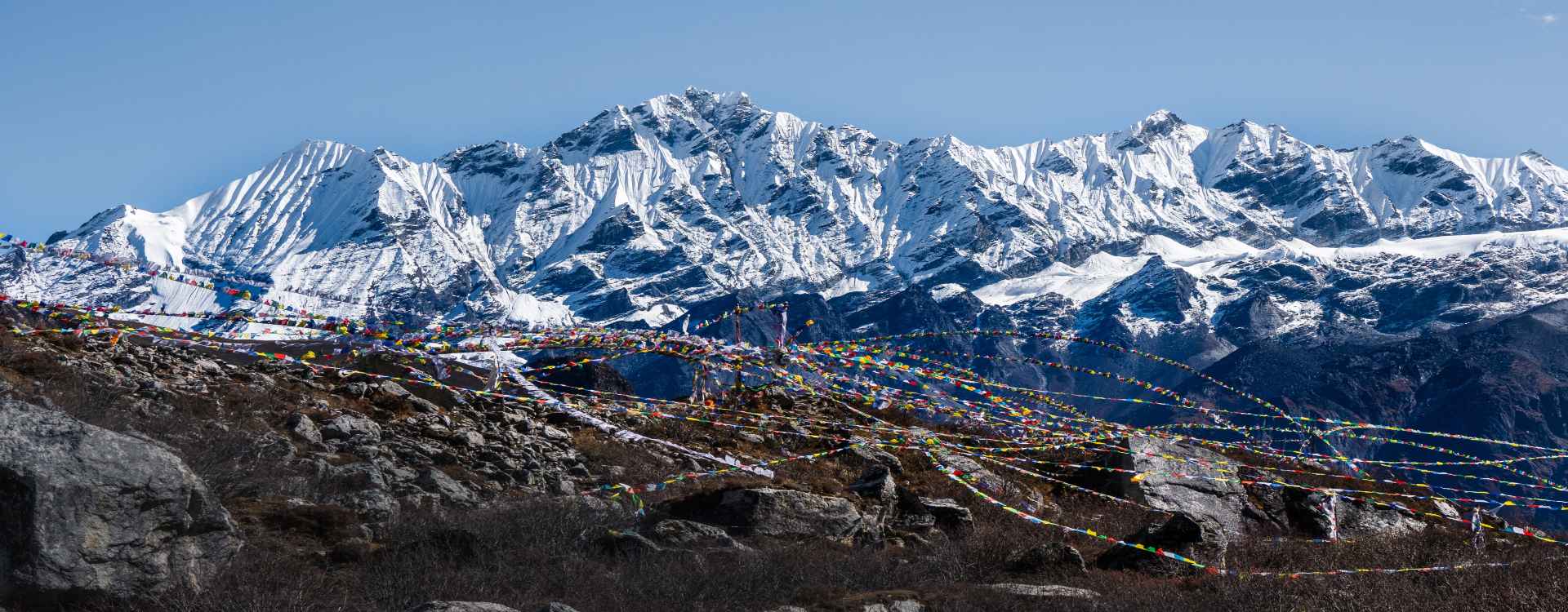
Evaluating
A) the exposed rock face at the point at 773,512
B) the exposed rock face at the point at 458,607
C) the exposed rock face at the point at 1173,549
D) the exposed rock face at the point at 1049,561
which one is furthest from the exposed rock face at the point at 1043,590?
the exposed rock face at the point at 458,607

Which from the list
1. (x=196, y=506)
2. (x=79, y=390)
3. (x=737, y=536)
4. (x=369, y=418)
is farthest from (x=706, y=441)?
(x=196, y=506)

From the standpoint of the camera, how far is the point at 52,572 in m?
10.9

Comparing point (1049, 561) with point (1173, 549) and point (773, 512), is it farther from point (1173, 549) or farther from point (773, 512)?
point (773, 512)

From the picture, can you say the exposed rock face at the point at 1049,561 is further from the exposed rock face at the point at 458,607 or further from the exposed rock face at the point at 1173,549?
the exposed rock face at the point at 458,607

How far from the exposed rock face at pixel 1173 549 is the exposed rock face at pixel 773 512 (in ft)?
11.0

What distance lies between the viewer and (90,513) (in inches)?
440

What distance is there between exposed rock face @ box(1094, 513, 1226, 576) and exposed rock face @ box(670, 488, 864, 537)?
11.0 feet

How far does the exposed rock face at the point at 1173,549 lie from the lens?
54.4 feet

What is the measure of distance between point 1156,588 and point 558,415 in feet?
49.6

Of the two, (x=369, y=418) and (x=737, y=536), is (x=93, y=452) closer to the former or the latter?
(x=737, y=536)

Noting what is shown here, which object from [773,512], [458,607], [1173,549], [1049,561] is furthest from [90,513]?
[1173,549]

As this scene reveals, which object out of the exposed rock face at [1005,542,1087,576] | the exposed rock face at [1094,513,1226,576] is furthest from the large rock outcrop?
the exposed rock face at [1005,542,1087,576]

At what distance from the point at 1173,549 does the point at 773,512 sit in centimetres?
531

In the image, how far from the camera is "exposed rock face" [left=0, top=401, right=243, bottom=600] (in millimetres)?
10914
